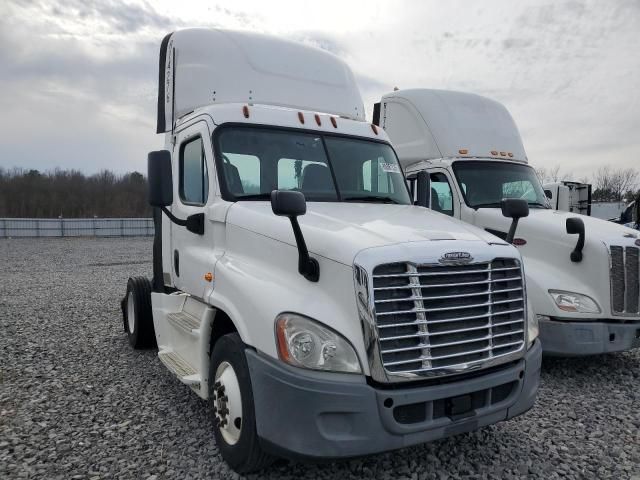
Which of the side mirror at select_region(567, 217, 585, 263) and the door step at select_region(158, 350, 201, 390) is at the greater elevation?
the side mirror at select_region(567, 217, 585, 263)

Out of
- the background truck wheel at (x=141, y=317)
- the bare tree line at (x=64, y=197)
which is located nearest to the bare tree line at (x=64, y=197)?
the bare tree line at (x=64, y=197)

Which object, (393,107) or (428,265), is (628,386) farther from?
(393,107)

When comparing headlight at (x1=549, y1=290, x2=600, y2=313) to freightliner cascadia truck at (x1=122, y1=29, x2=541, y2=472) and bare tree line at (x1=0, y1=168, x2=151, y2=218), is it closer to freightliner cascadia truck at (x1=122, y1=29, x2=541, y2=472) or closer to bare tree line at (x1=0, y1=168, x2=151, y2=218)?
freightliner cascadia truck at (x1=122, y1=29, x2=541, y2=472)

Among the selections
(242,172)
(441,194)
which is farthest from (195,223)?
(441,194)

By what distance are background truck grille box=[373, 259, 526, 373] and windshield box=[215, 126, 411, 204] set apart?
1.46m

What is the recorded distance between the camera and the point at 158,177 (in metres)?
4.05

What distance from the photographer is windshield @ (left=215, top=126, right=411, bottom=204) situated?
161 inches

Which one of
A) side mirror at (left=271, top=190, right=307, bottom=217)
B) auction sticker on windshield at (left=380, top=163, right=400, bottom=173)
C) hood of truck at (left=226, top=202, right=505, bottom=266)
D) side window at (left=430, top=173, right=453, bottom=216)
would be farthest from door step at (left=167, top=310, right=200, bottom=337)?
side window at (left=430, top=173, right=453, bottom=216)

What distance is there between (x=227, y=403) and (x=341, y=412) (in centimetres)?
95

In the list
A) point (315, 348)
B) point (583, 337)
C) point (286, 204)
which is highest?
point (286, 204)

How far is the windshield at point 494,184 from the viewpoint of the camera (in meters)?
6.85

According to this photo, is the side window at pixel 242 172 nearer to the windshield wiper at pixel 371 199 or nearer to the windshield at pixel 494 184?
the windshield wiper at pixel 371 199

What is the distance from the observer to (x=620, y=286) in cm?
529

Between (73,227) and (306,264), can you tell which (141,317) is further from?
(73,227)
